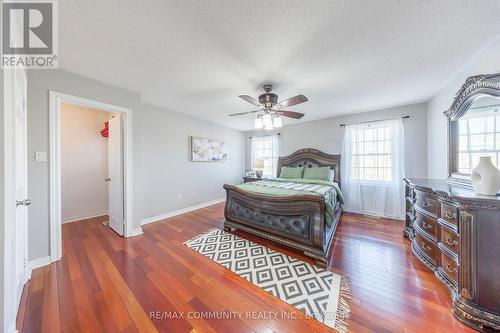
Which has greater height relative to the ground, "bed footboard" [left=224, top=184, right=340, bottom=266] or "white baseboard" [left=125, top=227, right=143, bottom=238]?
"bed footboard" [left=224, top=184, right=340, bottom=266]

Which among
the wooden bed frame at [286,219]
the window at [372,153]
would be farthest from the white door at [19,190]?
the window at [372,153]

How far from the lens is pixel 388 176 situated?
3.85 metres

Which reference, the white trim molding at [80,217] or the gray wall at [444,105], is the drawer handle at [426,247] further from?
the white trim molding at [80,217]

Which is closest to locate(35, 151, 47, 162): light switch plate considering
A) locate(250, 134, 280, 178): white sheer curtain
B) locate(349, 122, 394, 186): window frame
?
locate(250, 134, 280, 178): white sheer curtain

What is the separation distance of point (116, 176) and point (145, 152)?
2.29 feet

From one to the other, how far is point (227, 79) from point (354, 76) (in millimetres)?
1753

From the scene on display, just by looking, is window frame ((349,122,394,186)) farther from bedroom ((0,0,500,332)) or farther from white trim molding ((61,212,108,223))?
white trim molding ((61,212,108,223))

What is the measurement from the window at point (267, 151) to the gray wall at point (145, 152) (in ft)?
1.95

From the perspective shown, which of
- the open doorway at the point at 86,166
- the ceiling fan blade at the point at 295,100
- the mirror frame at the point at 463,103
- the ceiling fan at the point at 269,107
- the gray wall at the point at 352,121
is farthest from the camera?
the gray wall at the point at 352,121

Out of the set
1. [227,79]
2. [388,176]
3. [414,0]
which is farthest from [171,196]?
[388,176]

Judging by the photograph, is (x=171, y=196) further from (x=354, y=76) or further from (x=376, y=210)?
(x=376, y=210)

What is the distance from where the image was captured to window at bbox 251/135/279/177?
5.50 m

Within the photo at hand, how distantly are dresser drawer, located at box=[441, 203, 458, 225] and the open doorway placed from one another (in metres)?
4.57

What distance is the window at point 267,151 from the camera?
550 centimetres
